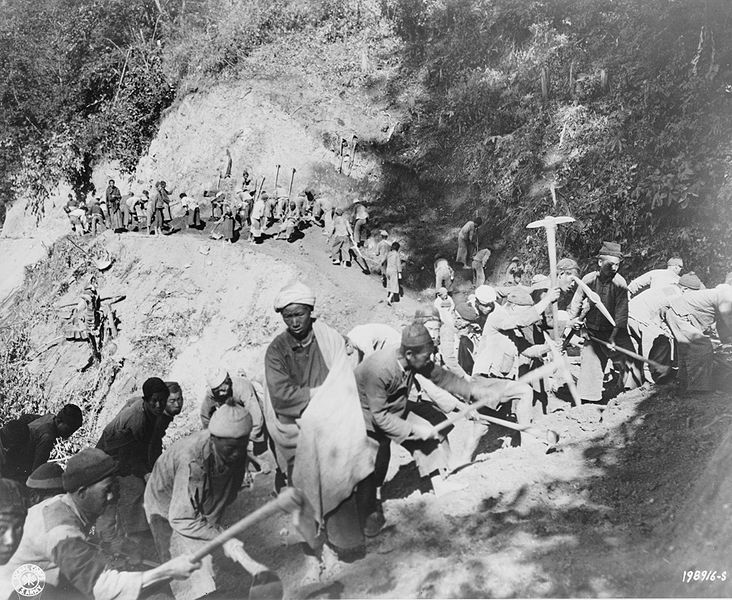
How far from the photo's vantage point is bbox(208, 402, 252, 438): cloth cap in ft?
13.7

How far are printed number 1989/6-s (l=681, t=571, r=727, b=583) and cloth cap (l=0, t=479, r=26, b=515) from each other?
4.37m

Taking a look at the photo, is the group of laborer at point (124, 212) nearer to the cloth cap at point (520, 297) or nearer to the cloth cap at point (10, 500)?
the cloth cap at point (520, 297)

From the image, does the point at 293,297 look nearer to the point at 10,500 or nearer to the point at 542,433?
the point at 10,500

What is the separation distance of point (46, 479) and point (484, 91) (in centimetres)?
953

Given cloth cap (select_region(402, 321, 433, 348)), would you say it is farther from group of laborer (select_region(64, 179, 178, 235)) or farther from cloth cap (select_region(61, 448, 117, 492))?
group of laborer (select_region(64, 179, 178, 235))

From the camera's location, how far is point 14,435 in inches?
202

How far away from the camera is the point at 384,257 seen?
31.1 ft

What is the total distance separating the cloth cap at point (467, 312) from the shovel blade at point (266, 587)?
147 inches

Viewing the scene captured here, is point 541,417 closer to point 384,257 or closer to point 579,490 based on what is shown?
point 579,490

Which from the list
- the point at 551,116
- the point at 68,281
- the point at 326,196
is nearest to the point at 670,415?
the point at 551,116

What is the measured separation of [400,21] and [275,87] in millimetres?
3285

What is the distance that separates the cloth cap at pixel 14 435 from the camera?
5.11 m

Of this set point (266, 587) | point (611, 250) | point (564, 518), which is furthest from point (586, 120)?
point (266, 587)

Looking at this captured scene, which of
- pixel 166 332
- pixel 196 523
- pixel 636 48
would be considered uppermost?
pixel 636 48
